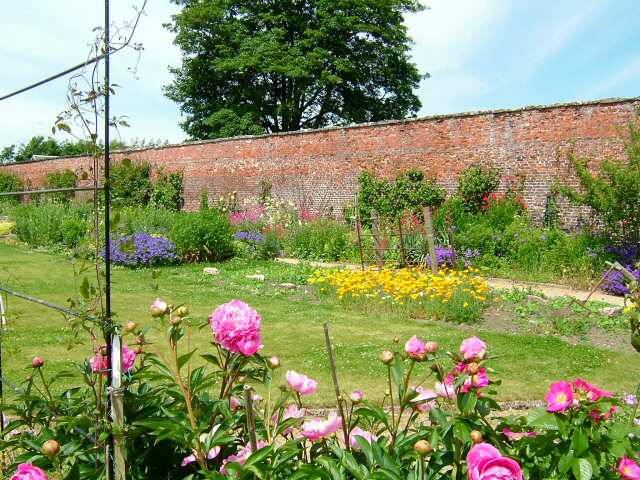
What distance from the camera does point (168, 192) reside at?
20266 mm

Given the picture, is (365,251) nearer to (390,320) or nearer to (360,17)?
(390,320)

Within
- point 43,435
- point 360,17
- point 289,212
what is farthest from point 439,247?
point 360,17

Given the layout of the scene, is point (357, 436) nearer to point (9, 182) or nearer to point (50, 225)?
point (50, 225)

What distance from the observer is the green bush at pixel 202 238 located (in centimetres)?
1237

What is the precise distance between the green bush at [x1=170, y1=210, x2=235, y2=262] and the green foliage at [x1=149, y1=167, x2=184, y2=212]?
7243mm

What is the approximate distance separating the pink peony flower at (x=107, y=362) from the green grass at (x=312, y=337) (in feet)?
3.55

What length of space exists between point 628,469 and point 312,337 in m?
4.99

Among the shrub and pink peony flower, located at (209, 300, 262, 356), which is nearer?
pink peony flower, located at (209, 300, 262, 356)

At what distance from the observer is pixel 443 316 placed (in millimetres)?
7266

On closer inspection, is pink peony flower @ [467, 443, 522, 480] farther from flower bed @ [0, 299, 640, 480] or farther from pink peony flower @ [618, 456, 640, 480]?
pink peony flower @ [618, 456, 640, 480]

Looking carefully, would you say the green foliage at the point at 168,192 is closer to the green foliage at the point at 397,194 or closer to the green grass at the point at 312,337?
the green foliage at the point at 397,194

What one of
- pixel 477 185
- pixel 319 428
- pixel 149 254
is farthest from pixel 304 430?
pixel 477 185

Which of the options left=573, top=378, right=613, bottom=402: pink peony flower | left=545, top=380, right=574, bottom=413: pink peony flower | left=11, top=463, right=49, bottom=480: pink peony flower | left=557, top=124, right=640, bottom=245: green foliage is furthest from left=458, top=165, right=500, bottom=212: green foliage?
left=11, top=463, right=49, bottom=480: pink peony flower

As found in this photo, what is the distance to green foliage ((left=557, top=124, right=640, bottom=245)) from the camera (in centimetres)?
972
